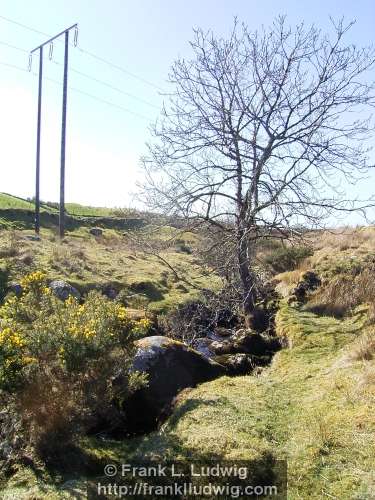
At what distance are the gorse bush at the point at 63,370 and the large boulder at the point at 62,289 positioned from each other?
20.1 ft

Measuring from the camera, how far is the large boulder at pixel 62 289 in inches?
509

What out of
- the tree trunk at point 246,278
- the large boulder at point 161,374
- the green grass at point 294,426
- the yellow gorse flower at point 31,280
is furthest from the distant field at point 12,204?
the green grass at point 294,426

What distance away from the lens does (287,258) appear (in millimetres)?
19016

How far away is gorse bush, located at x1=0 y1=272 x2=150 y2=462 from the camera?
5.79 m

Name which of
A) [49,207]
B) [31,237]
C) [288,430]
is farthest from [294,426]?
[49,207]

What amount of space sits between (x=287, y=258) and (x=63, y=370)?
14.0m

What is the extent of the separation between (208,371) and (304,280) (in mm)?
6826

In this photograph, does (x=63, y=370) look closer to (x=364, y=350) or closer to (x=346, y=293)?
(x=364, y=350)

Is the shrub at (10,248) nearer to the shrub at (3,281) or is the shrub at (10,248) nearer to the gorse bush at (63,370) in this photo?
the shrub at (3,281)

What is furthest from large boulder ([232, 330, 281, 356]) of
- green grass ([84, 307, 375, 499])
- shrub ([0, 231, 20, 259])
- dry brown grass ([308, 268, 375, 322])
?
shrub ([0, 231, 20, 259])

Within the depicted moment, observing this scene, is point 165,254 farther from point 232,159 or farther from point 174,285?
point 232,159

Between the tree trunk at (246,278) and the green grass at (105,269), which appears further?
the green grass at (105,269)

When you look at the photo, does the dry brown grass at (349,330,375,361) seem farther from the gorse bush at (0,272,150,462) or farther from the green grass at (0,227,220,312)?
the green grass at (0,227,220,312)

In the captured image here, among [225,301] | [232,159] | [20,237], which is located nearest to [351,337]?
[225,301]
